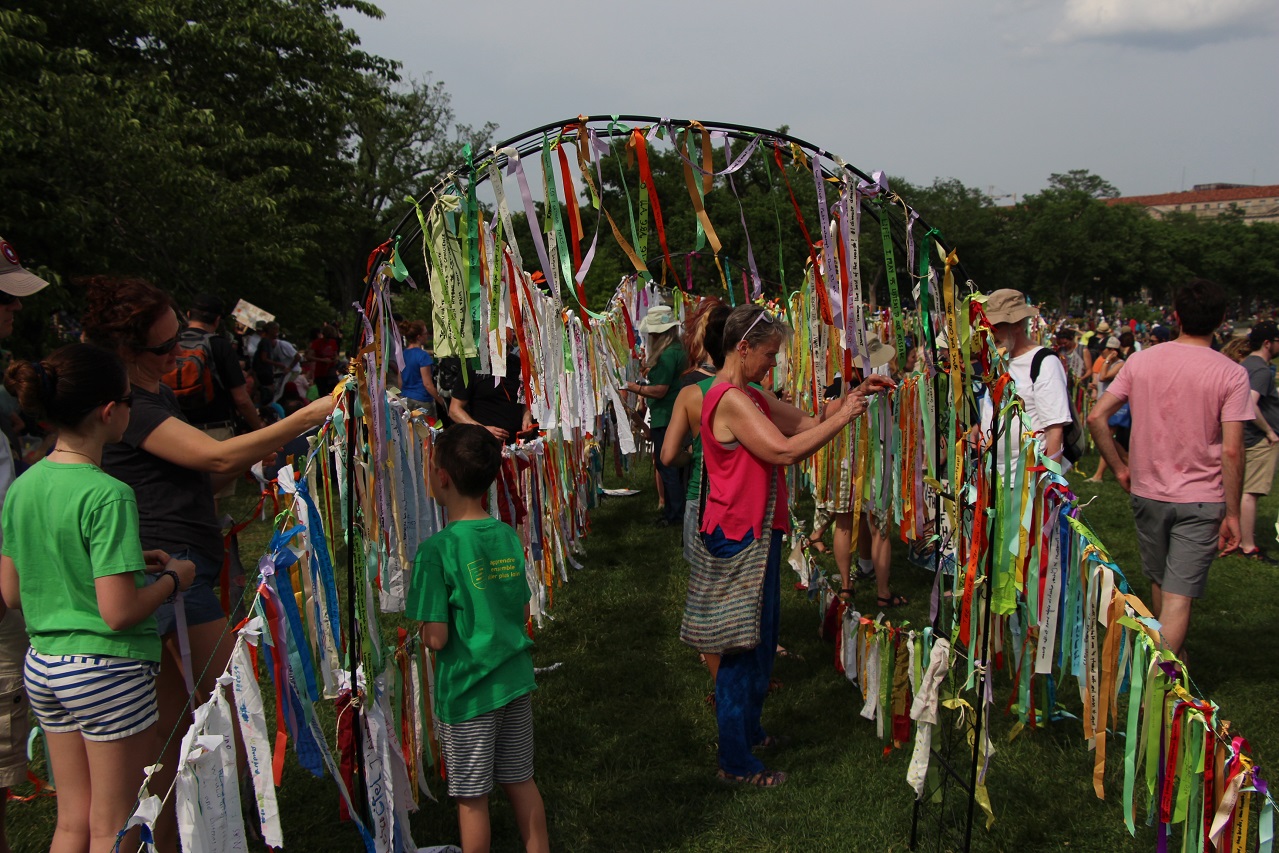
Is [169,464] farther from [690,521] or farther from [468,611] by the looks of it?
[690,521]

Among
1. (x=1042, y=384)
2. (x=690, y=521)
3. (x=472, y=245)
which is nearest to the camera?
(x=472, y=245)

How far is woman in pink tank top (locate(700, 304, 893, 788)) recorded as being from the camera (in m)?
3.37

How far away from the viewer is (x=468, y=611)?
269 centimetres

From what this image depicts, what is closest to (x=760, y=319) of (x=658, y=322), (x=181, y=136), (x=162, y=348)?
(x=162, y=348)

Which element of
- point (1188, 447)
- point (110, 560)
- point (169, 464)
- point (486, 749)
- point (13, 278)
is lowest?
point (486, 749)

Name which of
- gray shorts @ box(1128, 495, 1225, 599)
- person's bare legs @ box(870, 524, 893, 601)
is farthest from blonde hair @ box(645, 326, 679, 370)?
gray shorts @ box(1128, 495, 1225, 599)

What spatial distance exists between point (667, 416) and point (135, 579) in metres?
4.93

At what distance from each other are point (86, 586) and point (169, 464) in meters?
0.47

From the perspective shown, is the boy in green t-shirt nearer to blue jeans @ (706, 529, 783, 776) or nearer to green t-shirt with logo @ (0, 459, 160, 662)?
green t-shirt with logo @ (0, 459, 160, 662)

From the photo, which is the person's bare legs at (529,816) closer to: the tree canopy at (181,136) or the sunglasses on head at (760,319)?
the sunglasses on head at (760,319)

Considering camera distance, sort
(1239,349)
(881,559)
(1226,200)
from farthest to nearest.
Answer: (1226,200)
(1239,349)
(881,559)

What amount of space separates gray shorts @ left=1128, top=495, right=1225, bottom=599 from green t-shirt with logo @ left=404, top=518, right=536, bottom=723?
268cm

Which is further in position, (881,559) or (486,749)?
(881,559)

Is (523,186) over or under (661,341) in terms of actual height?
over
